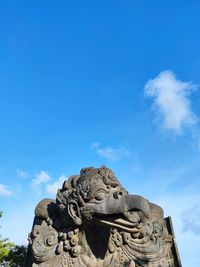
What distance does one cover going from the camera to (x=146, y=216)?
552cm

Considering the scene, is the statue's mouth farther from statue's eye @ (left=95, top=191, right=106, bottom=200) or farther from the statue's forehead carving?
the statue's forehead carving

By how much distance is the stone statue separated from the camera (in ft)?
18.2

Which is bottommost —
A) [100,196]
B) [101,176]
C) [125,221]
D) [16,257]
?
→ [125,221]

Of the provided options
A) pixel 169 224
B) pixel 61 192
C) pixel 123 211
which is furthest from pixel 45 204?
pixel 169 224

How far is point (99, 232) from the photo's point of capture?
236 inches

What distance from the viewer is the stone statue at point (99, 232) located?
5.54 metres

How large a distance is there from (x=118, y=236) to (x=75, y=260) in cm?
84

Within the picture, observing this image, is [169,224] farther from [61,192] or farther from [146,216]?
[61,192]

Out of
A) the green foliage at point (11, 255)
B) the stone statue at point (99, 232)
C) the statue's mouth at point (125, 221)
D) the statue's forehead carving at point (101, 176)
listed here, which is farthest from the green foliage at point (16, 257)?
the statue's mouth at point (125, 221)

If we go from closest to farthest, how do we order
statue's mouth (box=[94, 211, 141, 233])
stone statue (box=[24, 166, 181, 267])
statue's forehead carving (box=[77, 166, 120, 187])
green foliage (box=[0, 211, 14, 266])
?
statue's mouth (box=[94, 211, 141, 233]) → stone statue (box=[24, 166, 181, 267]) → statue's forehead carving (box=[77, 166, 120, 187]) → green foliage (box=[0, 211, 14, 266])

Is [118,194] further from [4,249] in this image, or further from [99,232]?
[4,249]

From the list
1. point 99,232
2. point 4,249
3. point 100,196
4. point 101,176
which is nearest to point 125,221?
point 100,196

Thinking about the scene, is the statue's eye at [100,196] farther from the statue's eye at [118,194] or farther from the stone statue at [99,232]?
the statue's eye at [118,194]

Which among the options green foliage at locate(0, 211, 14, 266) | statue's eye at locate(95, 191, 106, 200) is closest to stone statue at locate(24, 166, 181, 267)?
statue's eye at locate(95, 191, 106, 200)
